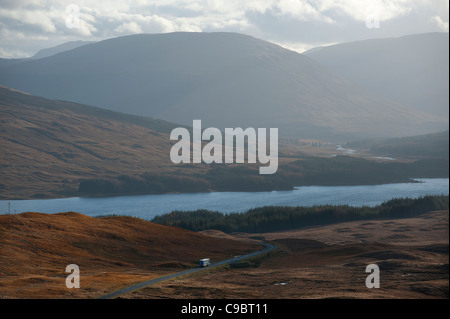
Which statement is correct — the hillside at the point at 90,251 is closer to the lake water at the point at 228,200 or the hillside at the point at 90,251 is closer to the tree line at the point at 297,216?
the tree line at the point at 297,216

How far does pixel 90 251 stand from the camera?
64688mm

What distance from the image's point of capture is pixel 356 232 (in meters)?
94.8

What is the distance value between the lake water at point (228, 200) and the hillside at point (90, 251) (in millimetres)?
47802

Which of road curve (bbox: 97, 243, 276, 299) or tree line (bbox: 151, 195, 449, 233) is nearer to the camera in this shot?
road curve (bbox: 97, 243, 276, 299)

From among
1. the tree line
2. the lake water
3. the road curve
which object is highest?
the lake water

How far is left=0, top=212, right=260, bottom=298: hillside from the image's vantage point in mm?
43094

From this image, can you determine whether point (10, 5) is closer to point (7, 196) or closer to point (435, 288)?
point (7, 196)

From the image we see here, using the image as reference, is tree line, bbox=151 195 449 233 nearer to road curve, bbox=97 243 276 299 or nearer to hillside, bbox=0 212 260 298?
hillside, bbox=0 212 260 298

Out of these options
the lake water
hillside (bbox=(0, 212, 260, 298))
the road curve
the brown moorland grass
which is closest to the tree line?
the lake water

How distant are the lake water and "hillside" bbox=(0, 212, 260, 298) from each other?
4780 cm

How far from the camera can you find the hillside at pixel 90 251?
4309 centimetres

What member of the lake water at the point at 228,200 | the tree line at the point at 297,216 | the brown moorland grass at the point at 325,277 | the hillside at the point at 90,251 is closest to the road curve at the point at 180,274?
the hillside at the point at 90,251

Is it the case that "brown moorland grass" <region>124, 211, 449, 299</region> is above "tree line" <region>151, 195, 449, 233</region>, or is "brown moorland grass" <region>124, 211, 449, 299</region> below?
below
